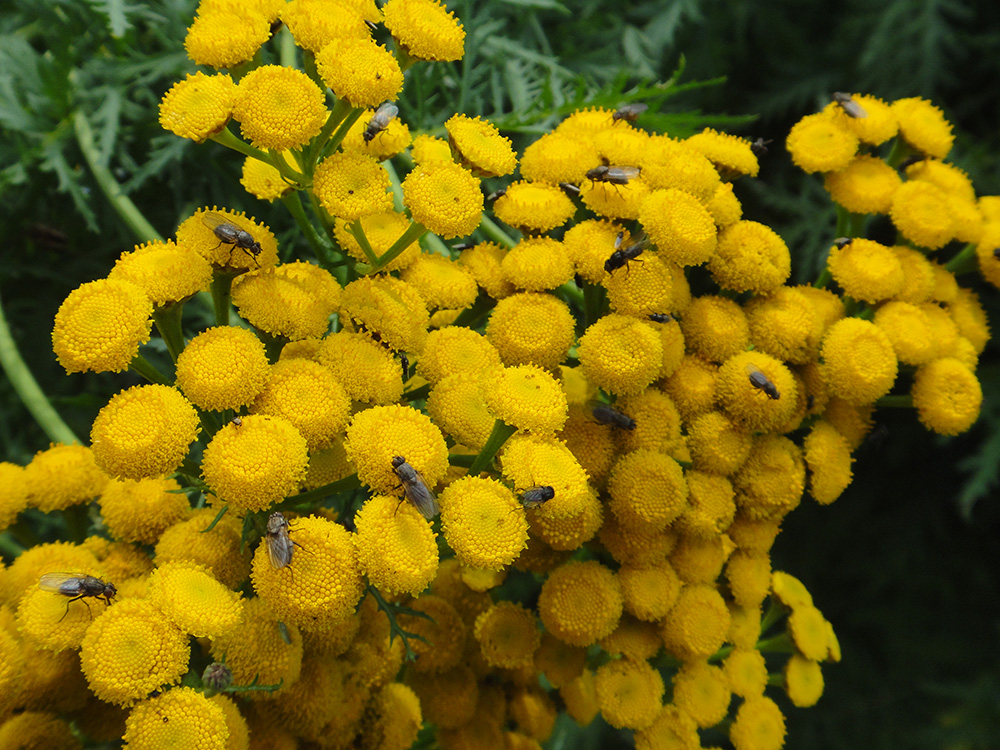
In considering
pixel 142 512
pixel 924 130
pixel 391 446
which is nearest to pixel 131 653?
pixel 142 512

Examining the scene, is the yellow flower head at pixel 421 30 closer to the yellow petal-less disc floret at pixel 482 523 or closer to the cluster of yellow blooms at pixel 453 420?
the cluster of yellow blooms at pixel 453 420

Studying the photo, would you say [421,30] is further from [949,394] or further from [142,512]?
[949,394]

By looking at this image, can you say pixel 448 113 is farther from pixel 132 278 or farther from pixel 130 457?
pixel 130 457

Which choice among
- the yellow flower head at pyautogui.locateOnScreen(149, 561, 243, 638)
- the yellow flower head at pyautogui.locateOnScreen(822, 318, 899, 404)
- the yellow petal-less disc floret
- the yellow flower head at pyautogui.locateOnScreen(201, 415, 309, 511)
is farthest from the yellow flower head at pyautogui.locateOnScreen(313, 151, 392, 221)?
the yellow flower head at pyautogui.locateOnScreen(822, 318, 899, 404)

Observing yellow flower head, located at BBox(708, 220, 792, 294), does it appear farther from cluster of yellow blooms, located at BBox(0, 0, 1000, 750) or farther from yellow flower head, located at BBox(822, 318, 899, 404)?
yellow flower head, located at BBox(822, 318, 899, 404)

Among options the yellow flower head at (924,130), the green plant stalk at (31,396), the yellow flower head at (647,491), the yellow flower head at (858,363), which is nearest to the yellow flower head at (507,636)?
the yellow flower head at (647,491)

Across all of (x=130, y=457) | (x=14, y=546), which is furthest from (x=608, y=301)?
(x=14, y=546)
